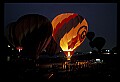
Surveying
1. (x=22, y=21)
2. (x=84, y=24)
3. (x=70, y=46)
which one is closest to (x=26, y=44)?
(x=22, y=21)

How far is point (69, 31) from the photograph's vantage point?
141ft

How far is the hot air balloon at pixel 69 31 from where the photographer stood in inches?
1676

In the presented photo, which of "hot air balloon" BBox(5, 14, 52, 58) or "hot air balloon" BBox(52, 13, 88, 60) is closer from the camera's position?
"hot air balloon" BBox(5, 14, 52, 58)

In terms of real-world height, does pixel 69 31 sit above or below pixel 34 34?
above

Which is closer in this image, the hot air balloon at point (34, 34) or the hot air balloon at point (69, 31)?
the hot air balloon at point (34, 34)

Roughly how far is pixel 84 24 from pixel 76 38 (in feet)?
10.8

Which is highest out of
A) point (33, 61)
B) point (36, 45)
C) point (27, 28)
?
point (27, 28)

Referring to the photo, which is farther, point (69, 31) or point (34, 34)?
point (69, 31)

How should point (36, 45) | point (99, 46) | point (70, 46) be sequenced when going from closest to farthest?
1. point (36, 45)
2. point (70, 46)
3. point (99, 46)

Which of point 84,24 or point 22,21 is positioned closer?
point 22,21

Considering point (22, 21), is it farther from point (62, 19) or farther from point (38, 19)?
point (62, 19)

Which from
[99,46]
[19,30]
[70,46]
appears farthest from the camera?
[99,46]

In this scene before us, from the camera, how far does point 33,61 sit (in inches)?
1375

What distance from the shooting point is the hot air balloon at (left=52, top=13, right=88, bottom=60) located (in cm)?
4256
